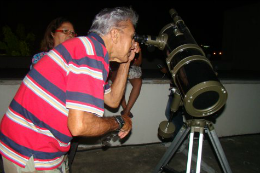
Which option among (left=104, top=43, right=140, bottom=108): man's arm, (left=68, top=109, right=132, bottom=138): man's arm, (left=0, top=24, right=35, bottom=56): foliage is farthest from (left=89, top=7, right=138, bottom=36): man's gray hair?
(left=0, top=24, right=35, bottom=56): foliage

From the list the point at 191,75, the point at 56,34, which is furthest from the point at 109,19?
the point at 56,34

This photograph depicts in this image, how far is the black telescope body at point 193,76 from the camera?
1234mm

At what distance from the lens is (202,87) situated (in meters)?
1.19

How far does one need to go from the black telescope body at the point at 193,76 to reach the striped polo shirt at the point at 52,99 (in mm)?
573

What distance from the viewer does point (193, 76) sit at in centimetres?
128

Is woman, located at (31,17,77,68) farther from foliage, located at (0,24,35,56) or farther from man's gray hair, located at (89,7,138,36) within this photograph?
foliage, located at (0,24,35,56)

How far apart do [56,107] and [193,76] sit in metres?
0.87

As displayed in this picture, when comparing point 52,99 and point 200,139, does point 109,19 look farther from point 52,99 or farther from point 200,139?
point 200,139

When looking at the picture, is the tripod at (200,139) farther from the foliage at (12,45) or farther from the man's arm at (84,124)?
the foliage at (12,45)

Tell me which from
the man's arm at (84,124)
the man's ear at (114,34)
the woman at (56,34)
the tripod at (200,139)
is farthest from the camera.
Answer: the woman at (56,34)

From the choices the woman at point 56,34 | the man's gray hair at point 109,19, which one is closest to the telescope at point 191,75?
the man's gray hair at point 109,19

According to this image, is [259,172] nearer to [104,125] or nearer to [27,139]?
[104,125]

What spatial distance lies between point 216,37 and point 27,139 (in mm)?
19770

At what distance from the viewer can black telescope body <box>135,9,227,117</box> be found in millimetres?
1234
